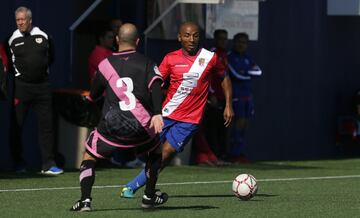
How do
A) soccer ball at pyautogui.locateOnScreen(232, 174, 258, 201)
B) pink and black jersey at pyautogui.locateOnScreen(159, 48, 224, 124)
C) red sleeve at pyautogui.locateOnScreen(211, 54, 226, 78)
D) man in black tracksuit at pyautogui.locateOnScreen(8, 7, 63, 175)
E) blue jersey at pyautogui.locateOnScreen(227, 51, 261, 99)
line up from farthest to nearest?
blue jersey at pyautogui.locateOnScreen(227, 51, 261, 99)
man in black tracksuit at pyautogui.locateOnScreen(8, 7, 63, 175)
red sleeve at pyautogui.locateOnScreen(211, 54, 226, 78)
pink and black jersey at pyautogui.locateOnScreen(159, 48, 224, 124)
soccer ball at pyautogui.locateOnScreen(232, 174, 258, 201)

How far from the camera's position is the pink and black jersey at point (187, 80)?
45.2ft

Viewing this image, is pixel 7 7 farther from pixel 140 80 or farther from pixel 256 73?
pixel 140 80

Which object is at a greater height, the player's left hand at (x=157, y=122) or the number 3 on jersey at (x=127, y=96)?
the number 3 on jersey at (x=127, y=96)

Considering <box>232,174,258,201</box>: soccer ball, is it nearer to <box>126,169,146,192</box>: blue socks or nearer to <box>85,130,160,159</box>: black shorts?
<box>126,169,146,192</box>: blue socks

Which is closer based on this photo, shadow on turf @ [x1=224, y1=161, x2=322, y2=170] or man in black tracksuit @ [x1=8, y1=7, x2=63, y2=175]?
man in black tracksuit @ [x1=8, y1=7, x2=63, y2=175]

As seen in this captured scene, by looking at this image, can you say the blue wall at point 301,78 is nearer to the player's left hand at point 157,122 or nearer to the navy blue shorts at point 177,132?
the navy blue shorts at point 177,132

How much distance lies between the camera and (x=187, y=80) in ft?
45.5

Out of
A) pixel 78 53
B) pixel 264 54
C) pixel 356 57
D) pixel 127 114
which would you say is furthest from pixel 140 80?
pixel 356 57

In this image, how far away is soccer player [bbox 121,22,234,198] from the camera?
44.5 ft

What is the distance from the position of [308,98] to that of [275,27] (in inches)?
67.4

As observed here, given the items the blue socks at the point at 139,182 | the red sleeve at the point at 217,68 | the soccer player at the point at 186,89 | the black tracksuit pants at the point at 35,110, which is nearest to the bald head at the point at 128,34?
the soccer player at the point at 186,89

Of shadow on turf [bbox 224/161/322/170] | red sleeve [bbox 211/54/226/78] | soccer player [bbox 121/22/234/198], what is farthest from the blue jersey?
soccer player [bbox 121/22/234/198]

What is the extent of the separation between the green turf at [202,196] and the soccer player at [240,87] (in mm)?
1497

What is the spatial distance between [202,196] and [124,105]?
8.91 feet
